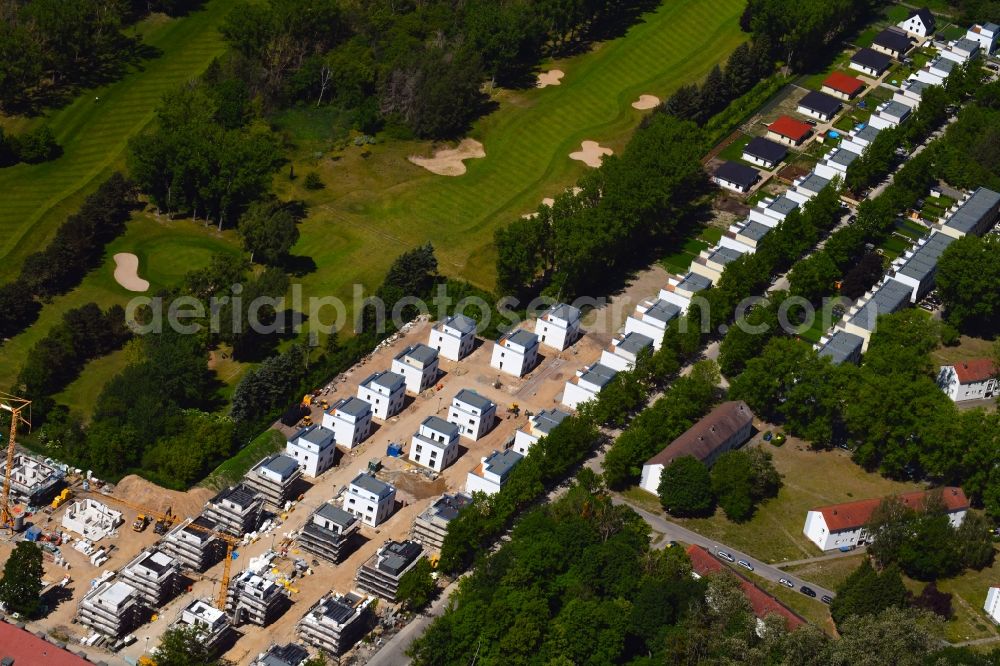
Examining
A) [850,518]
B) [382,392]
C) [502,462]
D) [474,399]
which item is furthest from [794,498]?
[382,392]

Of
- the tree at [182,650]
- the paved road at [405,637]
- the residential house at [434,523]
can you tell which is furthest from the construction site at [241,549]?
the tree at [182,650]

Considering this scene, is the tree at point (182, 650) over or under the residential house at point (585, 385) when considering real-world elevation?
over

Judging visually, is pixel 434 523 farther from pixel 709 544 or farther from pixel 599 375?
pixel 599 375

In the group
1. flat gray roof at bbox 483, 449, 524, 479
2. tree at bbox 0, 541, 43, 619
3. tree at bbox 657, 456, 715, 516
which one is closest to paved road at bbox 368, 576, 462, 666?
flat gray roof at bbox 483, 449, 524, 479

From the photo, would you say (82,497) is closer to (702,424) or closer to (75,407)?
(75,407)

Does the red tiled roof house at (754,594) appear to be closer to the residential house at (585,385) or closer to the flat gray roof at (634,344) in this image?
the residential house at (585,385)

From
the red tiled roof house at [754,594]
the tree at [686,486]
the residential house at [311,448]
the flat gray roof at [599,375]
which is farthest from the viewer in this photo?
the flat gray roof at [599,375]

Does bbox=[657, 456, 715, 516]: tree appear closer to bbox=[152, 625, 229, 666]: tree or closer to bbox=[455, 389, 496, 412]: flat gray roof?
bbox=[455, 389, 496, 412]: flat gray roof

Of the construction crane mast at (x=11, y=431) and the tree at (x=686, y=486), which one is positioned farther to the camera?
the tree at (x=686, y=486)
